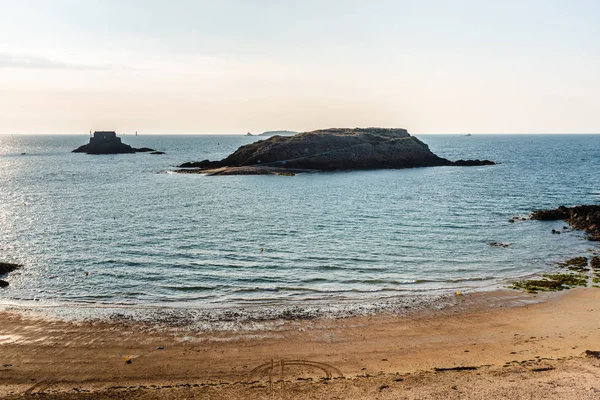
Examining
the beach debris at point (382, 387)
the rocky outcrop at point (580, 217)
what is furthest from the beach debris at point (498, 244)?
the beach debris at point (382, 387)

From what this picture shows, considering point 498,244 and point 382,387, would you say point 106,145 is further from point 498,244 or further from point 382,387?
point 382,387

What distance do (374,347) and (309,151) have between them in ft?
299

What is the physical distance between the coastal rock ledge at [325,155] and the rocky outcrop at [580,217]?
54374 mm

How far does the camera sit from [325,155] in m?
107

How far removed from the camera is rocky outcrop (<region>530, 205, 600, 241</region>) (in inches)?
1609

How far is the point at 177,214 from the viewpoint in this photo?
4950 centimetres

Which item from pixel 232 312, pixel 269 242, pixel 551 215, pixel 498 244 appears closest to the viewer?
pixel 232 312

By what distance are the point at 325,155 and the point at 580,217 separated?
66.5 meters

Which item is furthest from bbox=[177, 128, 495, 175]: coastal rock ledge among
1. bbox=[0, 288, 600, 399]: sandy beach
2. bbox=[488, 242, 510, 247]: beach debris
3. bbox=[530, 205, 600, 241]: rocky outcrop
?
bbox=[0, 288, 600, 399]: sandy beach

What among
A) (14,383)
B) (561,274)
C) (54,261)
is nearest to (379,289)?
(561,274)

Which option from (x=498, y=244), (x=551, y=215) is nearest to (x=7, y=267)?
(x=498, y=244)

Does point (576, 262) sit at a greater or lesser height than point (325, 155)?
lesser

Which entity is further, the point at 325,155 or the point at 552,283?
the point at 325,155

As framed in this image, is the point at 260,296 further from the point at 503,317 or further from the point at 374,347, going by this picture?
the point at 503,317
